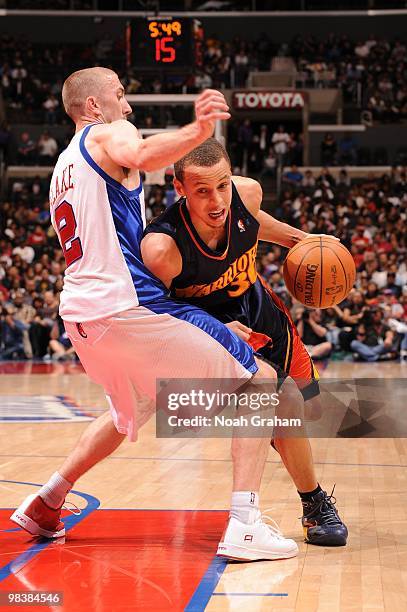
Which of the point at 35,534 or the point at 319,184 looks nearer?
the point at 35,534

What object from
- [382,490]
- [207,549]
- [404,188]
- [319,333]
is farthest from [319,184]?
[207,549]

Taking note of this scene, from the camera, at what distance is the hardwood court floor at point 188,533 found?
11.2 feet

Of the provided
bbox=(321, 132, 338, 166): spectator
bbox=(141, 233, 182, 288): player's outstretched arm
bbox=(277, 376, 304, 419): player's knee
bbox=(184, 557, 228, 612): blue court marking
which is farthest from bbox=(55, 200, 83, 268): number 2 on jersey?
bbox=(321, 132, 338, 166): spectator

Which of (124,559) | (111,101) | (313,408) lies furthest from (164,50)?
(124,559)

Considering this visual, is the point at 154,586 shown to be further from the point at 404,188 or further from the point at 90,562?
the point at 404,188

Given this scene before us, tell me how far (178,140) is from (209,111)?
0.15 m

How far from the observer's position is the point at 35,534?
4.37 meters

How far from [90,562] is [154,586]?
467 mm

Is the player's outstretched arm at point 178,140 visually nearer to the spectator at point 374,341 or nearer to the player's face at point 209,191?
the player's face at point 209,191

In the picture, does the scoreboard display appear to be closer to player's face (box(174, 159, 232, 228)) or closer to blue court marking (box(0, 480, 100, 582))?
blue court marking (box(0, 480, 100, 582))

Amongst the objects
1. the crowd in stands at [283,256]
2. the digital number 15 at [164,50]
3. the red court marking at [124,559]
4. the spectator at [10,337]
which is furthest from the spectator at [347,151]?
the red court marking at [124,559]

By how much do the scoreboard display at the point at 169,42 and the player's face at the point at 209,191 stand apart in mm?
11605

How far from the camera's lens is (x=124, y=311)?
12.6 ft

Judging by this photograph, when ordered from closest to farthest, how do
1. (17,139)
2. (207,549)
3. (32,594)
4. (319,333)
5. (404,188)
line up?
(32,594) < (207,549) < (319,333) < (404,188) < (17,139)
